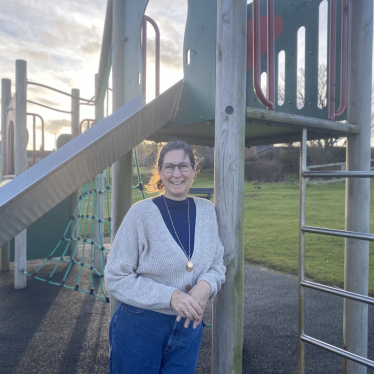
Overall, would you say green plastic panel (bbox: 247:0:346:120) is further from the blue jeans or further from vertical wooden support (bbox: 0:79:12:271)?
vertical wooden support (bbox: 0:79:12:271)

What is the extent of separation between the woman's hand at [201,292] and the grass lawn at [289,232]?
0.97 m

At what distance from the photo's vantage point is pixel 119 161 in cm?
247

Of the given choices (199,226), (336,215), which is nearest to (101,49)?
(199,226)

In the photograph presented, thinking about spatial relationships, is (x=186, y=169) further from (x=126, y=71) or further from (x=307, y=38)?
(x=307, y=38)

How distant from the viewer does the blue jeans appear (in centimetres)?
146

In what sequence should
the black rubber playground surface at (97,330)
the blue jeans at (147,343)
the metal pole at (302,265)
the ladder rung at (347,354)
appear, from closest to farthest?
the blue jeans at (147,343), the ladder rung at (347,354), the metal pole at (302,265), the black rubber playground surface at (97,330)

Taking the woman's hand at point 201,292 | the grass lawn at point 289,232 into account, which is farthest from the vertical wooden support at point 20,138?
the woman's hand at point 201,292

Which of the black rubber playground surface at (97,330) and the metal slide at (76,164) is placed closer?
the metal slide at (76,164)

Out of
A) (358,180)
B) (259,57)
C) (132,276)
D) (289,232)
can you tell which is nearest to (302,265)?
(358,180)

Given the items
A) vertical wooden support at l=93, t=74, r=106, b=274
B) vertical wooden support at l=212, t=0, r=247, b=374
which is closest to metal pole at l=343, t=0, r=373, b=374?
vertical wooden support at l=212, t=0, r=247, b=374

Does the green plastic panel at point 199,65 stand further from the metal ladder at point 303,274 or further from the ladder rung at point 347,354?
the ladder rung at point 347,354

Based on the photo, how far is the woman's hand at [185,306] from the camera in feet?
4.40

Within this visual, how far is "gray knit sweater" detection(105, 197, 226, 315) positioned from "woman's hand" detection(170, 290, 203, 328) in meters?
0.03

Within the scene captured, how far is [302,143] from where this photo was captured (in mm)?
2154
